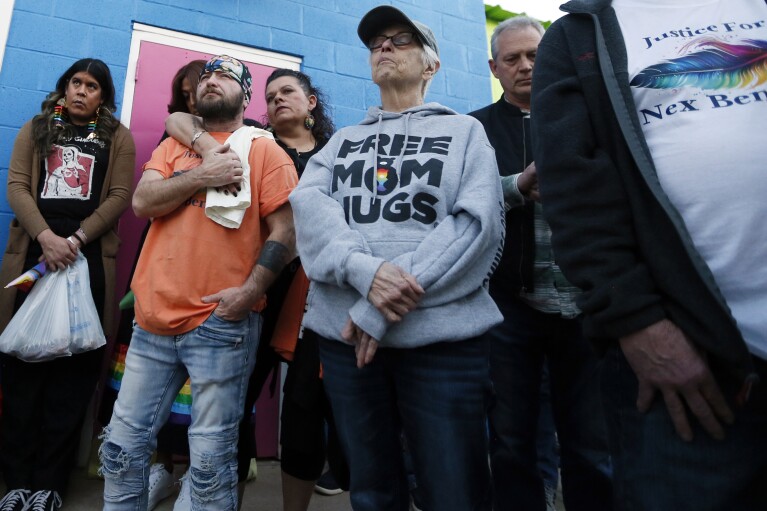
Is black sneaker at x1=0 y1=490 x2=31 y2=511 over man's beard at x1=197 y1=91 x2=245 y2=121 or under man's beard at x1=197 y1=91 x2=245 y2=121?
under

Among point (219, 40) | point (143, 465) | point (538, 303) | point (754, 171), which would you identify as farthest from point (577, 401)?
point (219, 40)

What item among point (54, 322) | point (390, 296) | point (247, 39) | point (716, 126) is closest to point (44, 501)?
point (54, 322)

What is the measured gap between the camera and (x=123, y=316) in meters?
2.43

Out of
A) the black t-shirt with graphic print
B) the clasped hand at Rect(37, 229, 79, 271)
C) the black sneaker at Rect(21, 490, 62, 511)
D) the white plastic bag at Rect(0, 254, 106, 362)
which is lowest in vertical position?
the black sneaker at Rect(21, 490, 62, 511)

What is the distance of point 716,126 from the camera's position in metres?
0.85

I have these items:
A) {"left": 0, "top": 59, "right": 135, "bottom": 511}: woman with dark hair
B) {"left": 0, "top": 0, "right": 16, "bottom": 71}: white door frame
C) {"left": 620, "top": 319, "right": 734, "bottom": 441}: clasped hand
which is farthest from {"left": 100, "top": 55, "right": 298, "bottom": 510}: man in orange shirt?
{"left": 0, "top": 0, "right": 16, "bottom": 71}: white door frame

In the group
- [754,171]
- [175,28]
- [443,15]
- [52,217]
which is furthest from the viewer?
[443,15]

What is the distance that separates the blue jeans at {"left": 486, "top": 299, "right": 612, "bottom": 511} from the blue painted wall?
2246 millimetres

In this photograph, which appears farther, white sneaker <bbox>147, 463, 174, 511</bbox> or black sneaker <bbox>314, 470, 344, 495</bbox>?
black sneaker <bbox>314, 470, 344, 495</bbox>

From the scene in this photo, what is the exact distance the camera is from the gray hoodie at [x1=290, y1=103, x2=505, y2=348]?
1223mm

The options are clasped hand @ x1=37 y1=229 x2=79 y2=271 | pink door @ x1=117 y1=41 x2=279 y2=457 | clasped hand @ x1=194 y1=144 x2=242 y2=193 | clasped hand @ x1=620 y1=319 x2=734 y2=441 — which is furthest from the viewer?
pink door @ x1=117 y1=41 x2=279 y2=457

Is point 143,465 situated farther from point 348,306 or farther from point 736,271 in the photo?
point 736,271

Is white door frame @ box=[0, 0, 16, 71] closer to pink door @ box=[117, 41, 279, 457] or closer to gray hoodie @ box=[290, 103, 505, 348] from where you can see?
pink door @ box=[117, 41, 279, 457]

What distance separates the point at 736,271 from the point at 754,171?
0.18m
